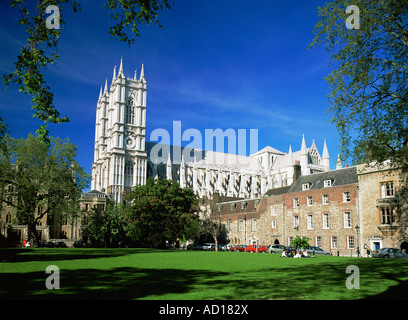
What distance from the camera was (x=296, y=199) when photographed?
48.3 meters

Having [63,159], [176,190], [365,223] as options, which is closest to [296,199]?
[365,223]

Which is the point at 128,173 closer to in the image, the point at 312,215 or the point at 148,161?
the point at 148,161

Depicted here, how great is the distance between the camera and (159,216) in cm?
4588

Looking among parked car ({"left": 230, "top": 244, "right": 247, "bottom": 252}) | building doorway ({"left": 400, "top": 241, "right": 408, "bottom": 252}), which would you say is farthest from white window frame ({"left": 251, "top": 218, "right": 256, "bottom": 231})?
building doorway ({"left": 400, "top": 241, "right": 408, "bottom": 252})

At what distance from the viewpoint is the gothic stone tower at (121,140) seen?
103562mm

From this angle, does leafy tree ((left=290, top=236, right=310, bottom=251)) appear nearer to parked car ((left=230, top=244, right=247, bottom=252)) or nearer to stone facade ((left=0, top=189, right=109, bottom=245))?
parked car ((left=230, top=244, right=247, bottom=252))

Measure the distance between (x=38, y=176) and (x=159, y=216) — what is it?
1467cm

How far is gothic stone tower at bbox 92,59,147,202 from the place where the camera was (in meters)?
104

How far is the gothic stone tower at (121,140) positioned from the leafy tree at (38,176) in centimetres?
5699

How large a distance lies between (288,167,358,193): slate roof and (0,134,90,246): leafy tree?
2860 cm

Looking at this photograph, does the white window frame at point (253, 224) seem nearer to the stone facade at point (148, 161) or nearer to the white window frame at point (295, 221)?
the white window frame at point (295, 221)

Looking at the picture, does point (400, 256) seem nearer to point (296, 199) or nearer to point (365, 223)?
point (365, 223)

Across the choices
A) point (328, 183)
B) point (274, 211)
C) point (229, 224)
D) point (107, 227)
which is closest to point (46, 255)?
point (107, 227)

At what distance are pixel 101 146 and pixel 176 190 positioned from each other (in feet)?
247
